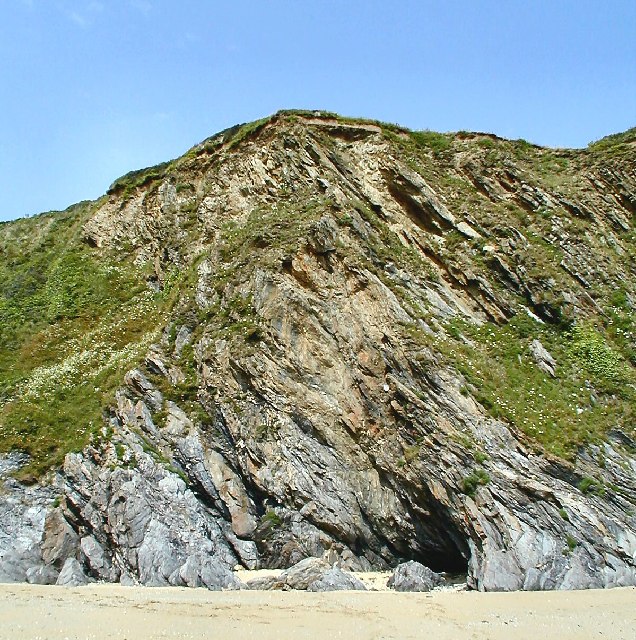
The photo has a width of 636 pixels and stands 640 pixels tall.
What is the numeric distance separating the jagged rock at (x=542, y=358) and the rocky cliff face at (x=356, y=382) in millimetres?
103

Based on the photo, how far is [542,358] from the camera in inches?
804

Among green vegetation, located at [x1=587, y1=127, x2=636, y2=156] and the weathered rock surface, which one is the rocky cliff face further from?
the weathered rock surface

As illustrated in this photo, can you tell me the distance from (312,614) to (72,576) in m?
7.14

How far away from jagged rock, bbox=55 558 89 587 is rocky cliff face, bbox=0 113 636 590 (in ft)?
1.19

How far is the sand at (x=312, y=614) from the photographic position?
29.8 feet

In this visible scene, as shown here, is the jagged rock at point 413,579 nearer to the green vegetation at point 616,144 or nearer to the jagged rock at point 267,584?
the jagged rock at point 267,584

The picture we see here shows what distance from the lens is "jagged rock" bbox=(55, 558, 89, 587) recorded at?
13.9 metres

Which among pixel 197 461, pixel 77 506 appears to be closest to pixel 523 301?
pixel 197 461

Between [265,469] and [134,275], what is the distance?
16.6 meters

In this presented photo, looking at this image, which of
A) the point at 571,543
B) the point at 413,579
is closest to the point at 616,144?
the point at 571,543

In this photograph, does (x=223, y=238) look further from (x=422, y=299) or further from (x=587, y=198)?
(x=587, y=198)

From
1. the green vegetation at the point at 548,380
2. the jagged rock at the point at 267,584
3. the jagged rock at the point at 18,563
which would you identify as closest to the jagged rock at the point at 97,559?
the jagged rock at the point at 18,563

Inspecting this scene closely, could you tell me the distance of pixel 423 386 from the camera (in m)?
17.7

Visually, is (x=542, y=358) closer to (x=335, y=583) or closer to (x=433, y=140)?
(x=335, y=583)
